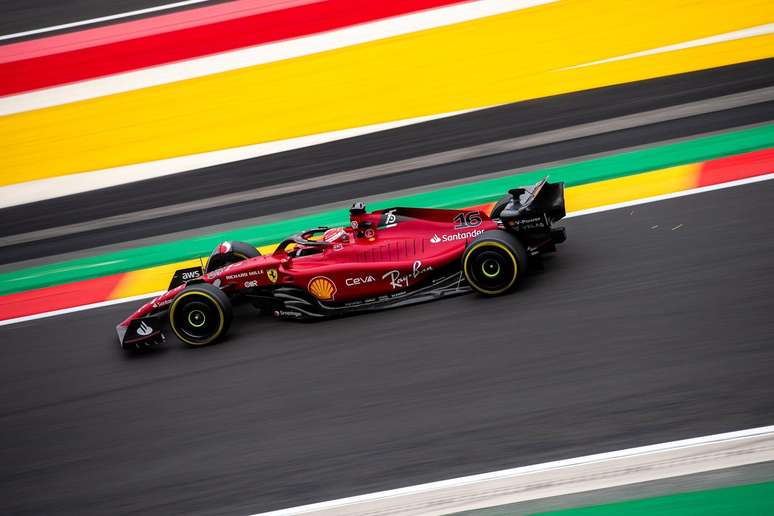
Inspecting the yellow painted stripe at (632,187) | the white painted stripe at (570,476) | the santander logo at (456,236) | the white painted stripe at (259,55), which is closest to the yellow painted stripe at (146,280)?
the santander logo at (456,236)

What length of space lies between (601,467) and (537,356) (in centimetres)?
138

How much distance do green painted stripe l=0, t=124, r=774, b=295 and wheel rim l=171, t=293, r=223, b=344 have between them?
7.89 ft

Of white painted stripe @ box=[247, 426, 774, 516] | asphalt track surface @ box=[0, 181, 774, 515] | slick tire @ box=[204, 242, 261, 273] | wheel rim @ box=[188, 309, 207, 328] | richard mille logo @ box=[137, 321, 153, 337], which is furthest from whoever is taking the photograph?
slick tire @ box=[204, 242, 261, 273]

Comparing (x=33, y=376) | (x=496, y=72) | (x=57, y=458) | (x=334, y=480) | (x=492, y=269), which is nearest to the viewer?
(x=334, y=480)

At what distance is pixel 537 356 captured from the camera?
7.00 metres

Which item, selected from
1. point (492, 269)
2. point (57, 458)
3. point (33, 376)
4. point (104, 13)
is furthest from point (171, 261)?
point (104, 13)

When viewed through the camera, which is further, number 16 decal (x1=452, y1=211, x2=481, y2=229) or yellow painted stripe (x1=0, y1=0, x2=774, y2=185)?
yellow painted stripe (x1=0, y1=0, x2=774, y2=185)

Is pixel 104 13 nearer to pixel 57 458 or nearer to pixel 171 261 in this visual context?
pixel 171 261

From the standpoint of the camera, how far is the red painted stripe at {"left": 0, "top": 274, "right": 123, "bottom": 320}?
33.0 feet

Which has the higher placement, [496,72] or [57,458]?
[496,72]

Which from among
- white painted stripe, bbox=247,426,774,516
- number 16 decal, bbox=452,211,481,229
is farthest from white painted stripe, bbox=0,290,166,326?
white painted stripe, bbox=247,426,774,516

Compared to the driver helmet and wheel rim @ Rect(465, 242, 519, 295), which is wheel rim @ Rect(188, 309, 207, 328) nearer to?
the driver helmet

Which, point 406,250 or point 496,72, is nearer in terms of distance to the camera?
point 406,250

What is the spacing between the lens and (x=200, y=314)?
823 centimetres
